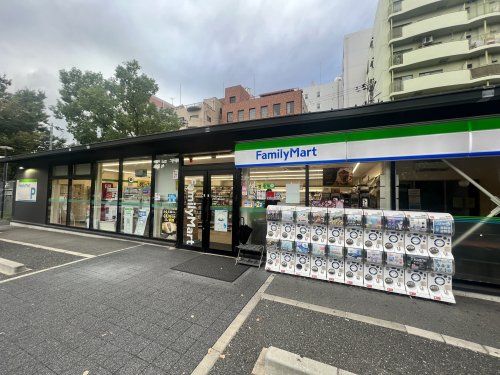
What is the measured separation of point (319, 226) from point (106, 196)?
7.84m

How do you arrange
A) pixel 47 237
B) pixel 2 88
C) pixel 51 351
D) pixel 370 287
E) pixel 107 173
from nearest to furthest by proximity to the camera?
1. pixel 51 351
2. pixel 370 287
3. pixel 47 237
4. pixel 107 173
5. pixel 2 88

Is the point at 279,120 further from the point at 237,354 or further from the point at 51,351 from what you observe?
the point at 51,351

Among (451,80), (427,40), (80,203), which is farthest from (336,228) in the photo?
(427,40)

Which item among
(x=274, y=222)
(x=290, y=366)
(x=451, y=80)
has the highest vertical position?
(x=451, y=80)

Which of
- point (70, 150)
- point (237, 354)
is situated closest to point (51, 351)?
point (237, 354)

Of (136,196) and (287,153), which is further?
(136,196)

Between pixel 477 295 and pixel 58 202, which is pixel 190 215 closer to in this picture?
pixel 477 295

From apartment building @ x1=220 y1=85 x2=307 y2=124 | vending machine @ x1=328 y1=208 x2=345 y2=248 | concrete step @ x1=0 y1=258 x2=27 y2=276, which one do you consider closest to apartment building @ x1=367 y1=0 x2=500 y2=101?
apartment building @ x1=220 y1=85 x2=307 y2=124

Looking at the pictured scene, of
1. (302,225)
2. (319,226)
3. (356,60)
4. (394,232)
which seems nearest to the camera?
(394,232)

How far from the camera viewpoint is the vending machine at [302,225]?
4529mm

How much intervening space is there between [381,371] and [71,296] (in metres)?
4.39

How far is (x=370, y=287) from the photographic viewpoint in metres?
3.98

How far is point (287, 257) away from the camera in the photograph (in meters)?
4.69

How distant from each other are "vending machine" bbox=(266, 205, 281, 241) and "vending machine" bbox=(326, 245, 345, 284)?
1.09 meters
